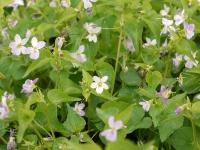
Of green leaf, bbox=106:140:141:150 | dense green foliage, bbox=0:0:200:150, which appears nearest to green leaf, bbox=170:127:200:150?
dense green foliage, bbox=0:0:200:150

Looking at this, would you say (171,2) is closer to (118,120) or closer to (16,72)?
(16,72)

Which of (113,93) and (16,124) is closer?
(16,124)

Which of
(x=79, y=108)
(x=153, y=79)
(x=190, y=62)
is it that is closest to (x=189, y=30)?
(x=190, y=62)

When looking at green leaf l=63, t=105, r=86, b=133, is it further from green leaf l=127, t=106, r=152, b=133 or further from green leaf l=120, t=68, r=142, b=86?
green leaf l=120, t=68, r=142, b=86

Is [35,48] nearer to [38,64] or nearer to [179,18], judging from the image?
[38,64]

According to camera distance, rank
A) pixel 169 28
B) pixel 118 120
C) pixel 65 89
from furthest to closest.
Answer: pixel 169 28 → pixel 65 89 → pixel 118 120

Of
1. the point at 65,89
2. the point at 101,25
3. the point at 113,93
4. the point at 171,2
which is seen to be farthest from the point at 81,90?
the point at 171,2
